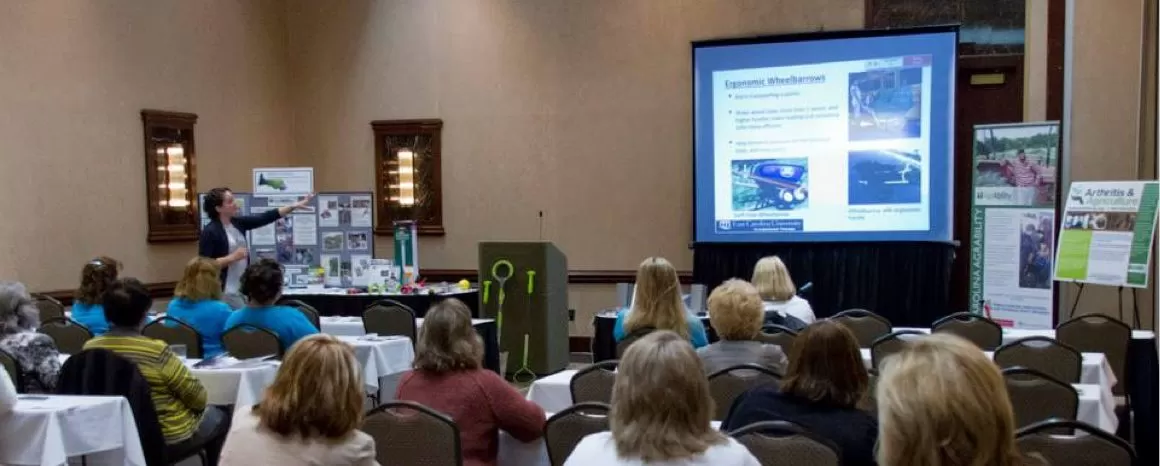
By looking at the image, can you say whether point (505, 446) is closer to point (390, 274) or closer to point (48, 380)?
point (48, 380)

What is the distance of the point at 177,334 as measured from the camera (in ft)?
18.0

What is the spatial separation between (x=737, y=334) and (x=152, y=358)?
7.92 ft

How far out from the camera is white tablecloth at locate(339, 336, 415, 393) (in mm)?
5504

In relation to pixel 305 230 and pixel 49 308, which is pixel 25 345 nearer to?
pixel 49 308

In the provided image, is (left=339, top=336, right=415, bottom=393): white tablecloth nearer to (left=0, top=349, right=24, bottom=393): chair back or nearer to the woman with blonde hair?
(left=0, top=349, right=24, bottom=393): chair back

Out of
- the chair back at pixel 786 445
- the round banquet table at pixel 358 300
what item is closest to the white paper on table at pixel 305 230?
the round banquet table at pixel 358 300

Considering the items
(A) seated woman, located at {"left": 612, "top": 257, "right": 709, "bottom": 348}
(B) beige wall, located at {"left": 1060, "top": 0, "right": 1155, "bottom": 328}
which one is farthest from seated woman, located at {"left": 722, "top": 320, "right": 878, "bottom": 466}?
(B) beige wall, located at {"left": 1060, "top": 0, "right": 1155, "bottom": 328}

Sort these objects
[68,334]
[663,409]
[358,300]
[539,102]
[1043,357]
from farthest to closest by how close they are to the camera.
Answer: [539,102] < [358,300] < [68,334] < [1043,357] < [663,409]

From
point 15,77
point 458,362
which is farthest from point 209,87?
point 458,362

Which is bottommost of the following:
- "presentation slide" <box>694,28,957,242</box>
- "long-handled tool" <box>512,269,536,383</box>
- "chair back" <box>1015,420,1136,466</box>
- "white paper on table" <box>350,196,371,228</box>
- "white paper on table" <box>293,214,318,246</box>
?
"long-handled tool" <box>512,269,536,383</box>

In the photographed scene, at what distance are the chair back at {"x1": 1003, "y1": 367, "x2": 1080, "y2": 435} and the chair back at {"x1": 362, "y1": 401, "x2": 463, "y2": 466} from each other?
2.00 meters

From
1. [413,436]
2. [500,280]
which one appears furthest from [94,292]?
[413,436]

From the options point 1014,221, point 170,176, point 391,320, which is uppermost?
point 170,176

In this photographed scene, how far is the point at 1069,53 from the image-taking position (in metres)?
7.94
